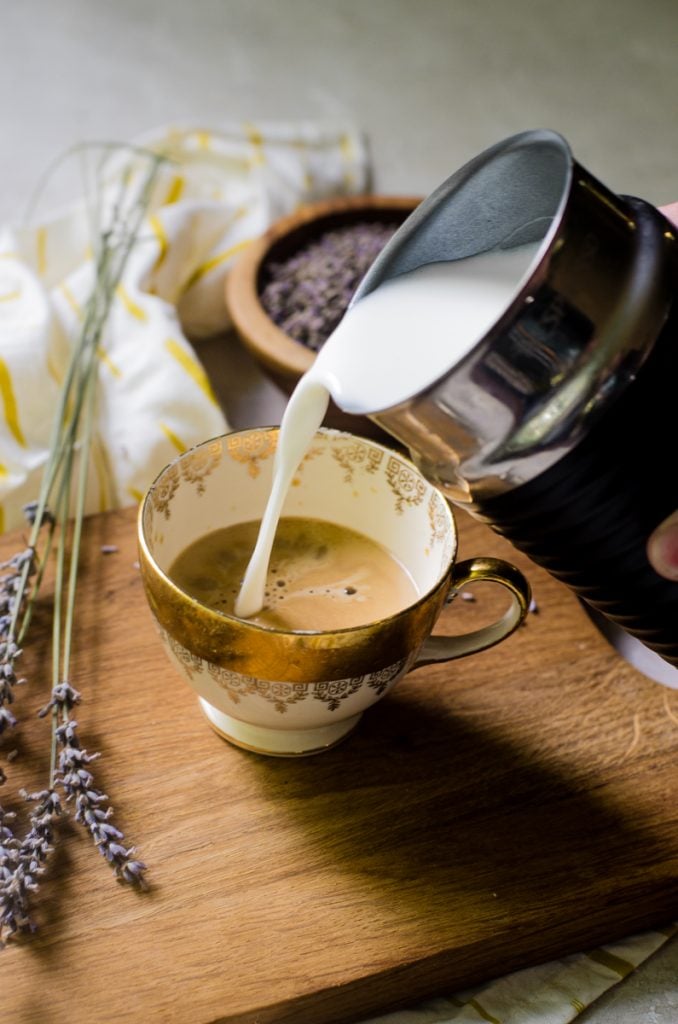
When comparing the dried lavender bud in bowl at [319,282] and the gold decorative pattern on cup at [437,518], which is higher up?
the gold decorative pattern on cup at [437,518]

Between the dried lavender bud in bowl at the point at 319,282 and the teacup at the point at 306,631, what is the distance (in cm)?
39

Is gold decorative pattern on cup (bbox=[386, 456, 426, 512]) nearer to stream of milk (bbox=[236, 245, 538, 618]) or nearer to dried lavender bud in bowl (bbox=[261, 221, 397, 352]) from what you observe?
stream of milk (bbox=[236, 245, 538, 618])

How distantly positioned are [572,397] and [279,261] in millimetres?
957

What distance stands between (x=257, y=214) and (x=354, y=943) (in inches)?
44.9

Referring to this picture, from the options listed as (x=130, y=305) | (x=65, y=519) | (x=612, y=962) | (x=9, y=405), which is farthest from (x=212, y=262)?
(x=612, y=962)

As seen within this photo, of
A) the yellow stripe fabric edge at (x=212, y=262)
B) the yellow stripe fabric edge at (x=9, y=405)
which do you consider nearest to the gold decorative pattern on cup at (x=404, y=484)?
the yellow stripe fabric edge at (x=9, y=405)

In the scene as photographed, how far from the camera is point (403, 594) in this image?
3.15 ft

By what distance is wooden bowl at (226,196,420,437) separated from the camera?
50.8 inches

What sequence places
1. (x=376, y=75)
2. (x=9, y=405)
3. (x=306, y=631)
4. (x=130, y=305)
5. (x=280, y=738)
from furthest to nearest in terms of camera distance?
(x=376, y=75), (x=130, y=305), (x=9, y=405), (x=280, y=738), (x=306, y=631)

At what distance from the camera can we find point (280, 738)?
89 cm

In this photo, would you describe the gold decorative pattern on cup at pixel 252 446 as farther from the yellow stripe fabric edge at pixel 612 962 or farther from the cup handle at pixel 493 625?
the yellow stripe fabric edge at pixel 612 962

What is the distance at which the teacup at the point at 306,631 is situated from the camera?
78 cm

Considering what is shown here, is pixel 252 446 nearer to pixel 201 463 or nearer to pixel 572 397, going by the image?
pixel 201 463

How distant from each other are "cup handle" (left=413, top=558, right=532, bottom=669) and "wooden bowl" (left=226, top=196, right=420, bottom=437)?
0.38m
